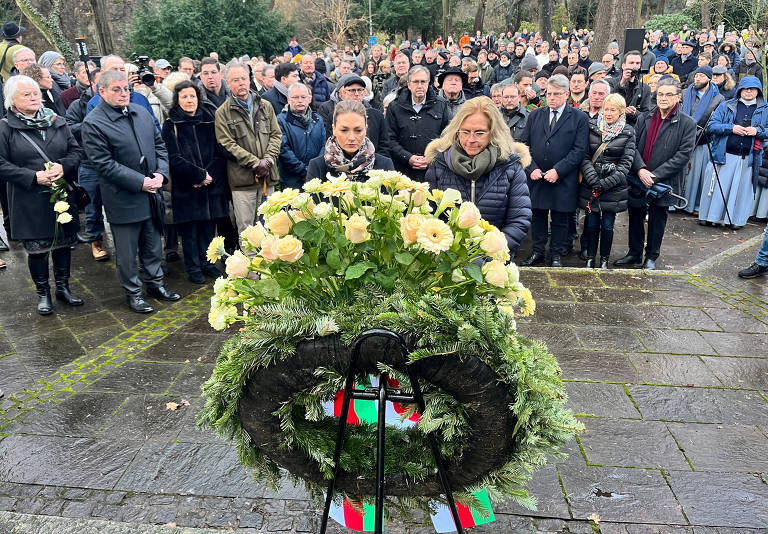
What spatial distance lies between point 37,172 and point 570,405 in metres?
4.99

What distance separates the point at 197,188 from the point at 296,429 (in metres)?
4.75

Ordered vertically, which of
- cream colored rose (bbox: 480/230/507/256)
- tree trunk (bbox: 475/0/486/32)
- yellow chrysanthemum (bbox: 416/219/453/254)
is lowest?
cream colored rose (bbox: 480/230/507/256)

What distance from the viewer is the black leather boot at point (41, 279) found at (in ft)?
18.4

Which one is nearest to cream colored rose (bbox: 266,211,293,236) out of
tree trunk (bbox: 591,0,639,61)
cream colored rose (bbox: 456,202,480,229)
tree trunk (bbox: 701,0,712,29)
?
cream colored rose (bbox: 456,202,480,229)

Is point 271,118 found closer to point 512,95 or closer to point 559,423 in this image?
point 512,95

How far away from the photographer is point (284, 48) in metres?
23.3

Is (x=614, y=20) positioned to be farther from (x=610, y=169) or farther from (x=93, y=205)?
(x=93, y=205)

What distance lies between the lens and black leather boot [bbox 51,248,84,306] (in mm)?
5771

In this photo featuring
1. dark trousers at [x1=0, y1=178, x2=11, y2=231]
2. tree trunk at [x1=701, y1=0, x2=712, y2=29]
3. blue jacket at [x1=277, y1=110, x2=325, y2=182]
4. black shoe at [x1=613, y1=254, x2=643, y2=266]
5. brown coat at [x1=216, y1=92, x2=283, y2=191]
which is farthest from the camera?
tree trunk at [x1=701, y1=0, x2=712, y2=29]

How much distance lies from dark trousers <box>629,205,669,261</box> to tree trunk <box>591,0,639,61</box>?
30.5 ft

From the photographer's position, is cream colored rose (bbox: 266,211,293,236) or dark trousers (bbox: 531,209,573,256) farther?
dark trousers (bbox: 531,209,573,256)

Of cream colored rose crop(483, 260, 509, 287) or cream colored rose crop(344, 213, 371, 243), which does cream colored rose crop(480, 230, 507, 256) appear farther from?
cream colored rose crop(344, 213, 371, 243)

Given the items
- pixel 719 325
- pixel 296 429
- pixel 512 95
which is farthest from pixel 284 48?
pixel 296 429

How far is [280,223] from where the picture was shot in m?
2.00
